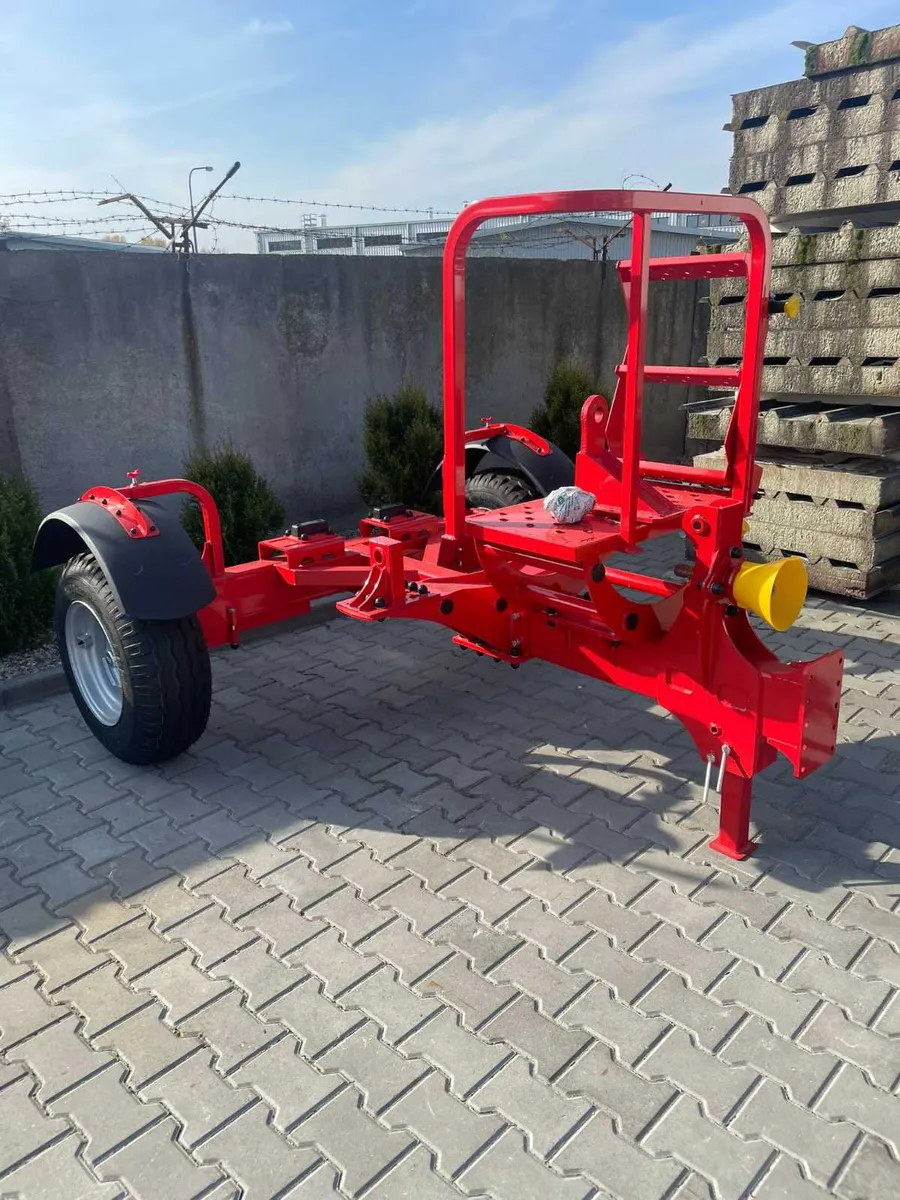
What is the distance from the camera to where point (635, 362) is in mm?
2822

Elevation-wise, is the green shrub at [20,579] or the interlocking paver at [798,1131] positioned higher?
the green shrub at [20,579]

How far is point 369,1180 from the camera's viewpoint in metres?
2.04

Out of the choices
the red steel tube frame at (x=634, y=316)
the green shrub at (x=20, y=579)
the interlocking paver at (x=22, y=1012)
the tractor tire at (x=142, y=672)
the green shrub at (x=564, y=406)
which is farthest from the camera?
the green shrub at (x=564, y=406)

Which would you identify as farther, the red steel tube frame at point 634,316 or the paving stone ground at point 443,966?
the red steel tube frame at point 634,316

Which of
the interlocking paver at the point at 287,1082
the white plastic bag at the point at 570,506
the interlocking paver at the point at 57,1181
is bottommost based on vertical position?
the interlocking paver at the point at 57,1181

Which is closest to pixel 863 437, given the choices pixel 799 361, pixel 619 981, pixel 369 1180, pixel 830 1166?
pixel 799 361

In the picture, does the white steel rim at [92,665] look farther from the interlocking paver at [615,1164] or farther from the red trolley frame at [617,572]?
the interlocking paver at [615,1164]

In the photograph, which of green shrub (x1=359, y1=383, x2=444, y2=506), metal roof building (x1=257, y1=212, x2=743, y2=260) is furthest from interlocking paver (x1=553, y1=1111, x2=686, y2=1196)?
metal roof building (x1=257, y1=212, x2=743, y2=260)

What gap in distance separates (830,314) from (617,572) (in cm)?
264

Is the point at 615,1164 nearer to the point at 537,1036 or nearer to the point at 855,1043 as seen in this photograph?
the point at 537,1036

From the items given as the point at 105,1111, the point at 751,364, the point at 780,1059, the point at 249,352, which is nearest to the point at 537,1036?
the point at 780,1059

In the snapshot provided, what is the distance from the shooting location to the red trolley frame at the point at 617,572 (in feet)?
9.62

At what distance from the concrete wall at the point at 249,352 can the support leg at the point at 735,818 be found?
168 inches

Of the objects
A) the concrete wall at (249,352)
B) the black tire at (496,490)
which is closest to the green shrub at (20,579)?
the concrete wall at (249,352)
